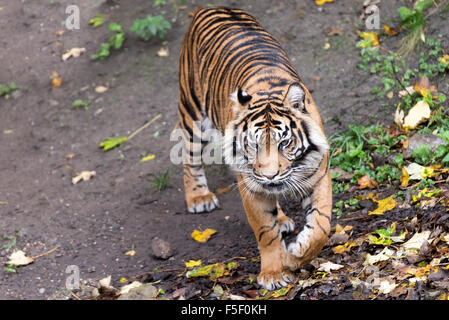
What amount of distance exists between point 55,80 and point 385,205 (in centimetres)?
492

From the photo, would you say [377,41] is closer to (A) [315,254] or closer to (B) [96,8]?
(A) [315,254]

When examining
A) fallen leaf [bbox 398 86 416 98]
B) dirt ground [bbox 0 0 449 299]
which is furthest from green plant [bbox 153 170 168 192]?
fallen leaf [bbox 398 86 416 98]

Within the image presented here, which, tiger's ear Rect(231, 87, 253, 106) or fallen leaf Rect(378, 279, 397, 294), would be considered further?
tiger's ear Rect(231, 87, 253, 106)

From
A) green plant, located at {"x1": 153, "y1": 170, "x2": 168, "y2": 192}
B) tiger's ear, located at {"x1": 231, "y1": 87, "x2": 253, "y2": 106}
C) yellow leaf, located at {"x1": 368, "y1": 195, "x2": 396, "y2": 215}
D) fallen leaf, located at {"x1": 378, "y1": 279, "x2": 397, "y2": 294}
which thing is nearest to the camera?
fallen leaf, located at {"x1": 378, "y1": 279, "x2": 397, "y2": 294}

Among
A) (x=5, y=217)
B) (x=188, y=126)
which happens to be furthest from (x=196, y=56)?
(x=5, y=217)

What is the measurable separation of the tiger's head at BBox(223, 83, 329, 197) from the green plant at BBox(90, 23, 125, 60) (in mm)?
4202

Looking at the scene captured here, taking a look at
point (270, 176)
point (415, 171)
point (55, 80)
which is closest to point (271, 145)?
point (270, 176)

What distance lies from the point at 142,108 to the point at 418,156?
11.1 feet

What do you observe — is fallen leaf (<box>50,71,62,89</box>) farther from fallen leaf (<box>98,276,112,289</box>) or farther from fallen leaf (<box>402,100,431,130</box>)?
fallen leaf (<box>402,100,431,130</box>)

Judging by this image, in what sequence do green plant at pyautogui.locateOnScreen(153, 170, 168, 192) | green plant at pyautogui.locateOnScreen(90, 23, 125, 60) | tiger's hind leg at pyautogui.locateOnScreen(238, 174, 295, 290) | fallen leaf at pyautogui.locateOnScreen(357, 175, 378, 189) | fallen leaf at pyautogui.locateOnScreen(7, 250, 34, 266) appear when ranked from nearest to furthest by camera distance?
tiger's hind leg at pyautogui.locateOnScreen(238, 174, 295, 290), fallen leaf at pyautogui.locateOnScreen(357, 175, 378, 189), fallen leaf at pyautogui.locateOnScreen(7, 250, 34, 266), green plant at pyautogui.locateOnScreen(153, 170, 168, 192), green plant at pyautogui.locateOnScreen(90, 23, 125, 60)

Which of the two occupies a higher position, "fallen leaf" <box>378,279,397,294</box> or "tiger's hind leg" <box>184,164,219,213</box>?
"fallen leaf" <box>378,279,397,294</box>

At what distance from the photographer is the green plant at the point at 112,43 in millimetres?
7570

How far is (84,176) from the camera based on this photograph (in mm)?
6066

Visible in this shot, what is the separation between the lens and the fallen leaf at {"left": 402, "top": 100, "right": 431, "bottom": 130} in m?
4.87
